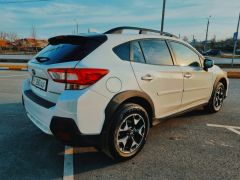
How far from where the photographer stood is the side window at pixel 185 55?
14.0ft

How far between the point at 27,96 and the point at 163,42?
7.38ft

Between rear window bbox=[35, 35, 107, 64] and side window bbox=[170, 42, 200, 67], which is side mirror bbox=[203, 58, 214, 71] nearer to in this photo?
side window bbox=[170, 42, 200, 67]

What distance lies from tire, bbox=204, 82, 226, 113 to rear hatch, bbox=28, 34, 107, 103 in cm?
313

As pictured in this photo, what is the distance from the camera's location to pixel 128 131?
333cm

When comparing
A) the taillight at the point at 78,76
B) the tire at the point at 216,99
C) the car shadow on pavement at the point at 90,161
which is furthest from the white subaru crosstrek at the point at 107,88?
the tire at the point at 216,99

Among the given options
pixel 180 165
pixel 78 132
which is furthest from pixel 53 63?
pixel 180 165

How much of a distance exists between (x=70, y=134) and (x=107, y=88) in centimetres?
67

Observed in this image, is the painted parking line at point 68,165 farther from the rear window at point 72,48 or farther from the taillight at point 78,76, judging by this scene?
the rear window at point 72,48

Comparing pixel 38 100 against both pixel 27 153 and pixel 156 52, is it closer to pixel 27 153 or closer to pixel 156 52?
pixel 27 153

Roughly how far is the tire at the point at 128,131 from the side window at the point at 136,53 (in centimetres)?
63

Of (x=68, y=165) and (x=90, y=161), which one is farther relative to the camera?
(x=90, y=161)

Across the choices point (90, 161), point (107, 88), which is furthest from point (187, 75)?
point (90, 161)

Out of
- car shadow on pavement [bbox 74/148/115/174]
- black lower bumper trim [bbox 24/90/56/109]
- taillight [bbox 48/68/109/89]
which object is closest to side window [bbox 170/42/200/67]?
taillight [bbox 48/68/109/89]

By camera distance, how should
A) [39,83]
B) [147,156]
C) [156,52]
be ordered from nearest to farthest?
1. [39,83]
2. [147,156]
3. [156,52]
